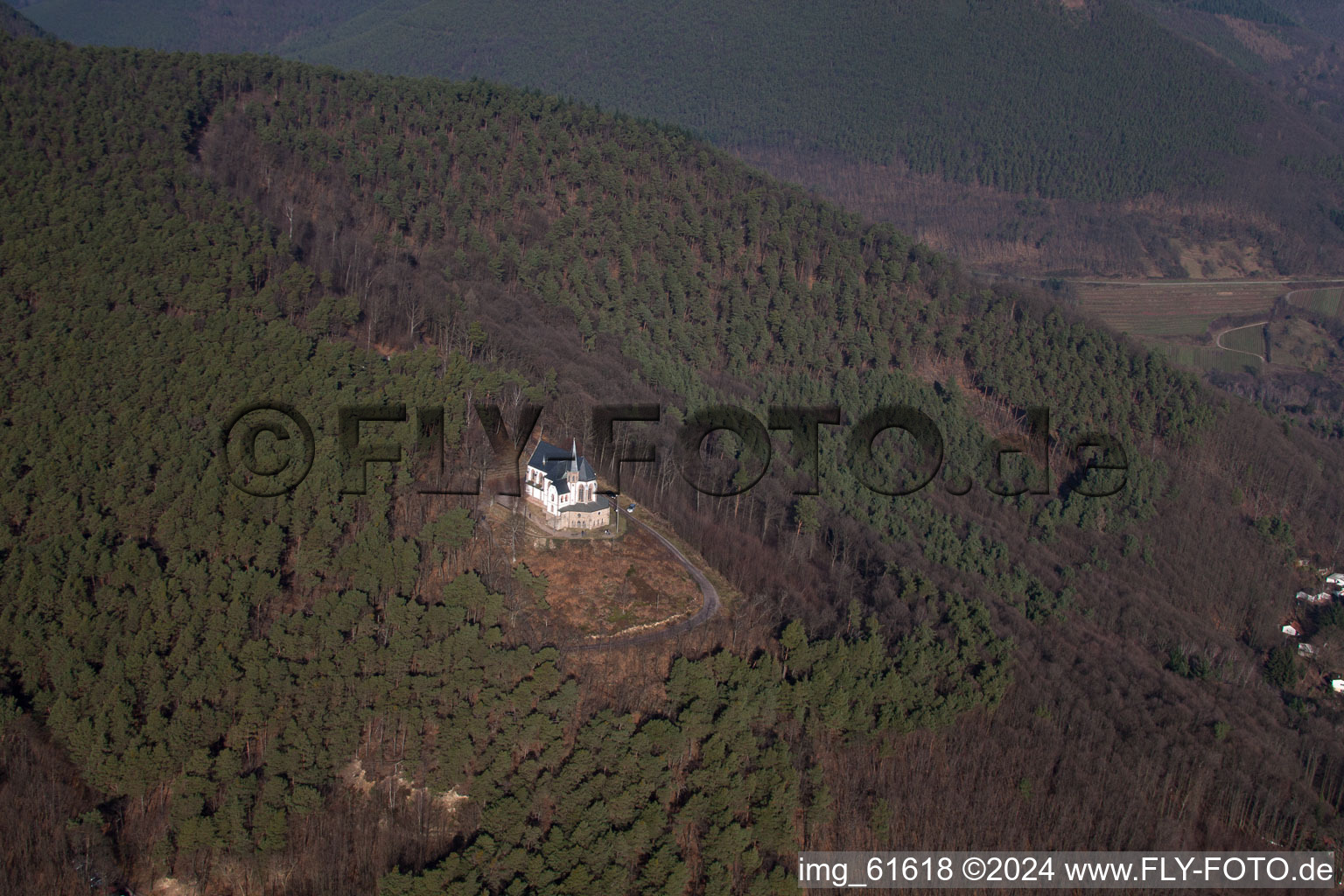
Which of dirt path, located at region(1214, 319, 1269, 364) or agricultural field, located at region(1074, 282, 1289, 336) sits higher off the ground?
agricultural field, located at region(1074, 282, 1289, 336)

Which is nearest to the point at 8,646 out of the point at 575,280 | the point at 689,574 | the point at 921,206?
the point at 689,574

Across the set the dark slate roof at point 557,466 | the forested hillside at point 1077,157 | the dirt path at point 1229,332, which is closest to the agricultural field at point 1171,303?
the dirt path at point 1229,332

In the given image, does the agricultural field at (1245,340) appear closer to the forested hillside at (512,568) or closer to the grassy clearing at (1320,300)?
the grassy clearing at (1320,300)

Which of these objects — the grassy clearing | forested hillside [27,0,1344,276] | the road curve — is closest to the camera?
the road curve

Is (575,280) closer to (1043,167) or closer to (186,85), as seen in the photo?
(186,85)

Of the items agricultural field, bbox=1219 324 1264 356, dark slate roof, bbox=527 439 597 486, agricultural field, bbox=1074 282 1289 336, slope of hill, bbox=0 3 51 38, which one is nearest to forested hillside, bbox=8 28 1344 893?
dark slate roof, bbox=527 439 597 486

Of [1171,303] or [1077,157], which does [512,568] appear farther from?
[1077,157]

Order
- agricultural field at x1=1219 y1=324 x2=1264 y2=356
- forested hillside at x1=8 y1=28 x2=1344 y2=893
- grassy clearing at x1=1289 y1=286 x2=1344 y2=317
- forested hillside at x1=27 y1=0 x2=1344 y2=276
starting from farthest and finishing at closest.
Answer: forested hillside at x1=27 y1=0 x2=1344 y2=276 → grassy clearing at x1=1289 y1=286 x2=1344 y2=317 → agricultural field at x1=1219 y1=324 x2=1264 y2=356 → forested hillside at x1=8 y1=28 x2=1344 y2=893

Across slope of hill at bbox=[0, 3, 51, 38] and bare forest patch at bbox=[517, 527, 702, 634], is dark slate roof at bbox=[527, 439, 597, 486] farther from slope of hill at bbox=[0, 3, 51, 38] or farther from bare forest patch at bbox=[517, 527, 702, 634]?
slope of hill at bbox=[0, 3, 51, 38]
